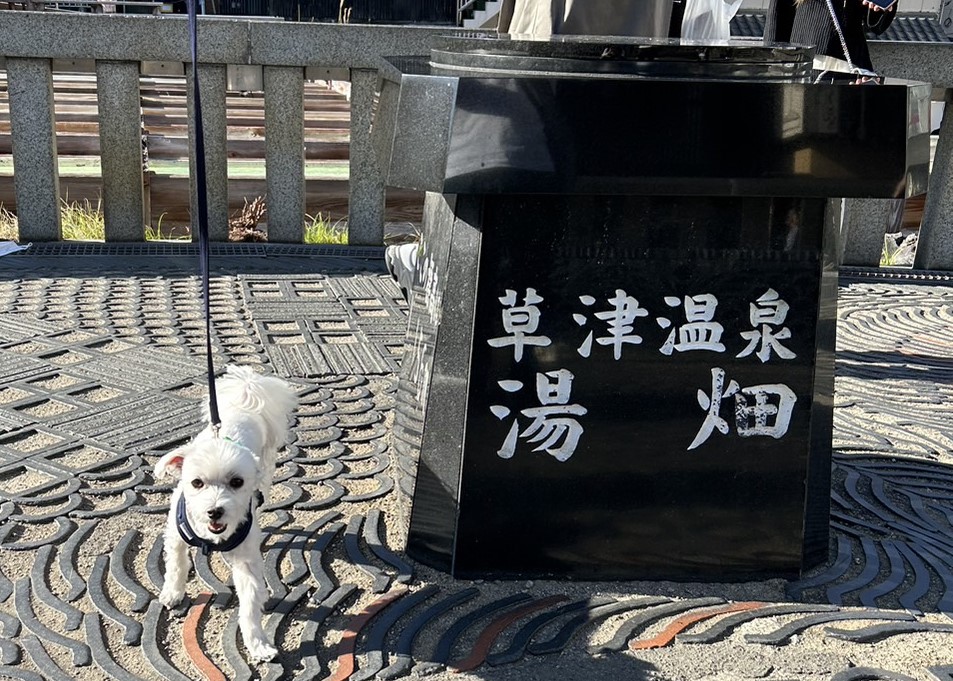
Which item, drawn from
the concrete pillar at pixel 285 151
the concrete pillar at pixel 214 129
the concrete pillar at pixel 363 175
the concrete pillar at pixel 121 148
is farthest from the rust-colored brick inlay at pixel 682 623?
the concrete pillar at pixel 121 148

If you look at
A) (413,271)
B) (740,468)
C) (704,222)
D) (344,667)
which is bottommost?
(344,667)

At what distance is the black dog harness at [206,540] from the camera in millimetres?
2652

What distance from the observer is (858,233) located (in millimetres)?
7172

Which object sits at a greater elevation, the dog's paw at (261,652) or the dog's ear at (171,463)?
the dog's ear at (171,463)

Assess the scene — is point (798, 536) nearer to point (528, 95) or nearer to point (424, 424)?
point (424, 424)

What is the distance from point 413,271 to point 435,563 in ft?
3.40

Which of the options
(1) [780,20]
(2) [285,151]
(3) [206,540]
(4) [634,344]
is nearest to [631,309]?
(4) [634,344]

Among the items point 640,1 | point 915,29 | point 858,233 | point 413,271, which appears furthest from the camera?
point 915,29

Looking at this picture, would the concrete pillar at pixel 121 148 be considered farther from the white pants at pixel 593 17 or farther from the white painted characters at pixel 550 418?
the white painted characters at pixel 550 418

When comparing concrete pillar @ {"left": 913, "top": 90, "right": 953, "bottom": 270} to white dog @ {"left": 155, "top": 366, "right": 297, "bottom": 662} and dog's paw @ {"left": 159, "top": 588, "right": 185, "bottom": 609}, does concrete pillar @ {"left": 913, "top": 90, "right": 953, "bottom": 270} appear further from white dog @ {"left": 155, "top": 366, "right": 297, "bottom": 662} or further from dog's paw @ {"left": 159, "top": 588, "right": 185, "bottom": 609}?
dog's paw @ {"left": 159, "top": 588, "right": 185, "bottom": 609}

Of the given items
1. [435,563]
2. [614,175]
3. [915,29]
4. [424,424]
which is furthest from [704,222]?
[915,29]

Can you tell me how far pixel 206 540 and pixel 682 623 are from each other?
1.34 metres

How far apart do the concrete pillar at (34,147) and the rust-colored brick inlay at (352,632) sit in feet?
16.0

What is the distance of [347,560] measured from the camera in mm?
3152
